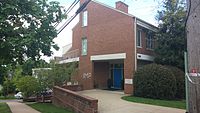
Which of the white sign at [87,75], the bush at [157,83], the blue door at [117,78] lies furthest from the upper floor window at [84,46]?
the bush at [157,83]

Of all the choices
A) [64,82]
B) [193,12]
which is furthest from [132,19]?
[193,12]

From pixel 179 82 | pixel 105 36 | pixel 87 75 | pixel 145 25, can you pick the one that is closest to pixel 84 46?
pixel 87 75

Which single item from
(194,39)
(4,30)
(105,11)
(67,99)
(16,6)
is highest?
(105,11)

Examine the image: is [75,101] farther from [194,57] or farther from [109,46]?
[194,57]

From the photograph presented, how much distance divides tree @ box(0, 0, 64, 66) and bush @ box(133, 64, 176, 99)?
8027 mm

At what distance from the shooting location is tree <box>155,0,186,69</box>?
79.3ft

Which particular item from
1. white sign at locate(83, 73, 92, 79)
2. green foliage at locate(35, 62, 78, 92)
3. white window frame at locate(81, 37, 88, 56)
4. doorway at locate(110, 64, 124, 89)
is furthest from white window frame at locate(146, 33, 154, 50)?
green foliage at locate(35, 62, 78, 92)

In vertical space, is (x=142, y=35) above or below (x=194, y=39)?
above

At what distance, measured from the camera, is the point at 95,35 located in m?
28.7

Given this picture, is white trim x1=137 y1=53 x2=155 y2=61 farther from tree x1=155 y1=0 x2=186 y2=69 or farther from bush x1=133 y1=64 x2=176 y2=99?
bush x1=133 y1=64 x2=176 y2=99

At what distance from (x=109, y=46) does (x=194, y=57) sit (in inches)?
880

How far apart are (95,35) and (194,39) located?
24270mm

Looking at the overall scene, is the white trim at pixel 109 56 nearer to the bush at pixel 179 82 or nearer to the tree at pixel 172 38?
the tree at pixel 172 38

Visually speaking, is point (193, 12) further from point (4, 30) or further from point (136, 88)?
point (136, 88)
